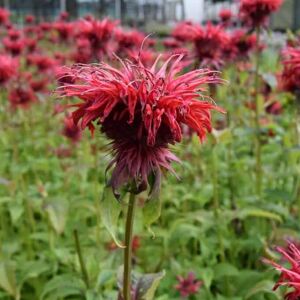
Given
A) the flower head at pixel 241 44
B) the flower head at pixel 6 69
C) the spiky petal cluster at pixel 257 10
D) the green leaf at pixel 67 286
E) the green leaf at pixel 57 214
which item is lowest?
the green leaf at pixel 67 286

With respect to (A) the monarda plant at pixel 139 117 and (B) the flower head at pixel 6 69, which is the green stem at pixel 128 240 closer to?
(A) the monarda plant at pixel 139 117

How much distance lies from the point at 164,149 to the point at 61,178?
1.87 metres

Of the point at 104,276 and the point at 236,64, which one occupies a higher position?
the point at 236,64

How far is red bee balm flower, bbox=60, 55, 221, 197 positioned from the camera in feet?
2.83

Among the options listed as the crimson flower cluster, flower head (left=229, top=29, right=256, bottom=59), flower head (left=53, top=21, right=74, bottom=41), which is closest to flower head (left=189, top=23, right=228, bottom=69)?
the crimson flower cluster

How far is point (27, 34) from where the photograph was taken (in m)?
4.78

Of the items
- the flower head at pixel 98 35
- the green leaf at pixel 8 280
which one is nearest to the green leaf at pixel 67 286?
the green leaf at pixel 8 280

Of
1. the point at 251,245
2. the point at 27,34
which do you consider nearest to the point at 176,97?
the point at 251,245

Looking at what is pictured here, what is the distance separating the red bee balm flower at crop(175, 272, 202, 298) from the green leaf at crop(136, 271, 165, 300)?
21.2 inches

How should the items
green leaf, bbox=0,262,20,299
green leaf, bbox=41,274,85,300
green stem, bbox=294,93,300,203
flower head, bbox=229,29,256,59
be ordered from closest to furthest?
green leaf, bbox=41,274,85,300, green leaf, bbox=0,262,20,299, green stem, bbox=294,93,300,203, flower head, bbox=229,29,256,59

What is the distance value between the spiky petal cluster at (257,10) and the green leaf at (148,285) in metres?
1.28

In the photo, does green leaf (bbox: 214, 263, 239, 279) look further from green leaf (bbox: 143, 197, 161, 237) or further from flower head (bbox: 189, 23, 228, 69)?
green leaf (bbox: 143, 197, 161, 237)

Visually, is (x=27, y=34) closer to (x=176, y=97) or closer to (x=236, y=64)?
(x=236, y=64)

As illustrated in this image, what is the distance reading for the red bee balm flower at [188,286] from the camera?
1.65 m
